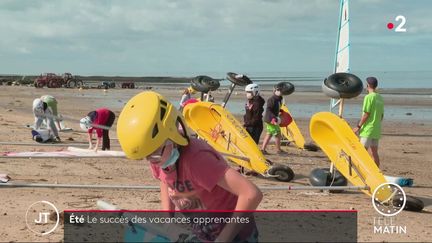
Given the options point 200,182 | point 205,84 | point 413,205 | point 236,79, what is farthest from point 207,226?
point 205,84

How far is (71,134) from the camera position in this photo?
15539 millimetres

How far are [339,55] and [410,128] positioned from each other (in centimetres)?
1245

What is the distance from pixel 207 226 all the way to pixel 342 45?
24.3 feet

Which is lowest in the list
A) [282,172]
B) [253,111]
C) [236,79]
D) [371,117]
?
[282,172]

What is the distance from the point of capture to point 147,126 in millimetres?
2691

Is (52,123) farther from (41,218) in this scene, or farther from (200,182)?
(200,182)

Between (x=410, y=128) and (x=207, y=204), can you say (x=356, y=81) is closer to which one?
(x=207, y=204)

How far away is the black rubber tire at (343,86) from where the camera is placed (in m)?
7.34

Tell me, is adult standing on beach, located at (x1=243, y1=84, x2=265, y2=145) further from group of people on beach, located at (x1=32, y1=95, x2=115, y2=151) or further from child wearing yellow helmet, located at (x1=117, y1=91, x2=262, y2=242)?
child wearing yellow helmet, located at (x1=117, y1=91, x2=262, y2=242)

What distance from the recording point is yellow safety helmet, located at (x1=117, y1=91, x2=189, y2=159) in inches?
106

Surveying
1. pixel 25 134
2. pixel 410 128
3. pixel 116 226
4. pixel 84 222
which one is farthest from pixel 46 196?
pixel 410 128

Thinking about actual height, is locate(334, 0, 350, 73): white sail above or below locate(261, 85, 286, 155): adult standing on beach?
above

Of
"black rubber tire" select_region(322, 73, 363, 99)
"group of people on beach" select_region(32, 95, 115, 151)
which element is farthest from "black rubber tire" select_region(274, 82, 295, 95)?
"black rubber tire" select_region(322, 73, 363, 99)

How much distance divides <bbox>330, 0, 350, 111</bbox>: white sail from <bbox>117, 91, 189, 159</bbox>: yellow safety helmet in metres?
6.70
